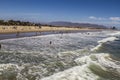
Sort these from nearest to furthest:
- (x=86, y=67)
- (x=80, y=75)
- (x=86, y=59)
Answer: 1. (x=80, y=75)
2. (x=86, y=67)
3. (x=86, y=59)

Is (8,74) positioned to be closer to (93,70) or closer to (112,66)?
(93,70)

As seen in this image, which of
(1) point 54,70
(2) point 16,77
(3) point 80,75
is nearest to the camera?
(2) point 16,77

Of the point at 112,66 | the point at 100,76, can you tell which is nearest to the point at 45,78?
the point at 100,76

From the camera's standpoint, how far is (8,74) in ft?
54.5

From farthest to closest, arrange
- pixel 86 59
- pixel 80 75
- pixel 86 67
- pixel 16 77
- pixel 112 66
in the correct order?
pixel 86 59 < pixel 112 66 < pixel 86 67 < pixel 80 75 < pixel 16 77

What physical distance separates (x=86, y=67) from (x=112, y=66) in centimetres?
365

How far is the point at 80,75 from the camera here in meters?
17.4

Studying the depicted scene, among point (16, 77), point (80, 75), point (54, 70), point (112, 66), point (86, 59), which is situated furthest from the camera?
point (86, 59)

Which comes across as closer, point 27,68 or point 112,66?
point 27,68

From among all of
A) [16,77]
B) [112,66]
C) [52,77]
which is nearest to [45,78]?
[52,77]

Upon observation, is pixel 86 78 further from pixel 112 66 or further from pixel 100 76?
pixel 112 66

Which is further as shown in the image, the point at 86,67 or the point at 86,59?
the point at 86,59

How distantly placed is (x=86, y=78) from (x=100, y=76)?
5.75 feet

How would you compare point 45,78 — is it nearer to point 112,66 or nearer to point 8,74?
point 8,74
